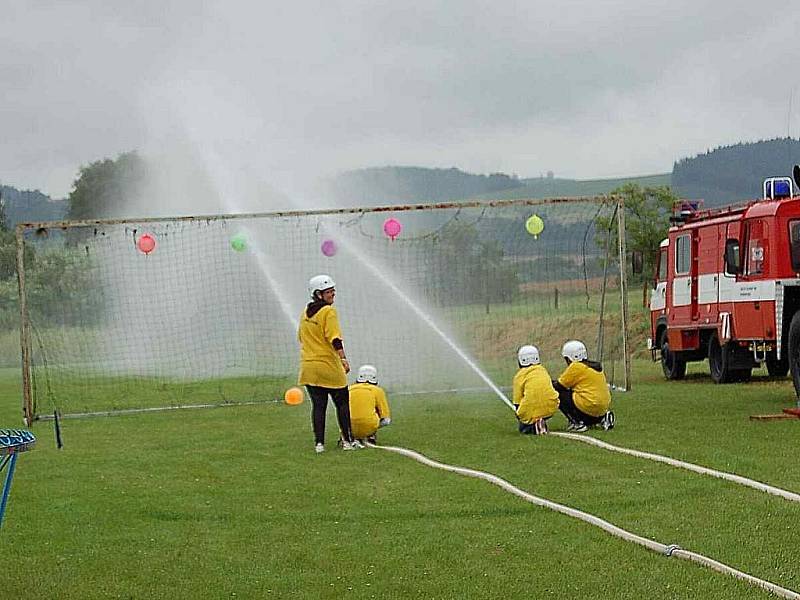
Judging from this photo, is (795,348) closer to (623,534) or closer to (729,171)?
(623,534)

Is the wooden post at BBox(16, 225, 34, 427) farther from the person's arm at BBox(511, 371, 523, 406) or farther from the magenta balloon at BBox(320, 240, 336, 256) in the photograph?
the person's arm at BBox(511, 371, 523, 406)

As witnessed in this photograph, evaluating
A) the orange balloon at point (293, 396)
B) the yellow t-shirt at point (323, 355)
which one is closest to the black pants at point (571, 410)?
the yellow t-shirt at point (323, 355)

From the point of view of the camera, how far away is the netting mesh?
85.6 ft

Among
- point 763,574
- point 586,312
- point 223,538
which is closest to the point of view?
point 763,574

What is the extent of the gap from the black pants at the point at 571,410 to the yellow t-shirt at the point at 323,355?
253 cm

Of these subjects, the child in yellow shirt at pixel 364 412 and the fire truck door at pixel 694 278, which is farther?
the fire truck door at pixel 694 278

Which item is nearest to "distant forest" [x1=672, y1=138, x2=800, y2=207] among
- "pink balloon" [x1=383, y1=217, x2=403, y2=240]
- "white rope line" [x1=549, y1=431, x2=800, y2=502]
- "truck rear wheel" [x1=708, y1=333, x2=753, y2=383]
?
"truck rear wheel" [x1=708, y1=333, x2=753, y2=383]

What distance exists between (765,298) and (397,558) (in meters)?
12.0

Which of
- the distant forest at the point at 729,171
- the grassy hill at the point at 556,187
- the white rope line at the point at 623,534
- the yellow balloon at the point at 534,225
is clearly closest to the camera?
the white rope line at the point at 623,534

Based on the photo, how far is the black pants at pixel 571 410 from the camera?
49.9ft

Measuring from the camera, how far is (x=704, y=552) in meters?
8.32

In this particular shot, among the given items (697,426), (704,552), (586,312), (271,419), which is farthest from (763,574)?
(586,312)

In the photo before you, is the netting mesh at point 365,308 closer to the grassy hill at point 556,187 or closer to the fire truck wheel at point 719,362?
the fire truck wheel at point 719,362

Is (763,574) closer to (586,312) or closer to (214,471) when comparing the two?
(214,471)
